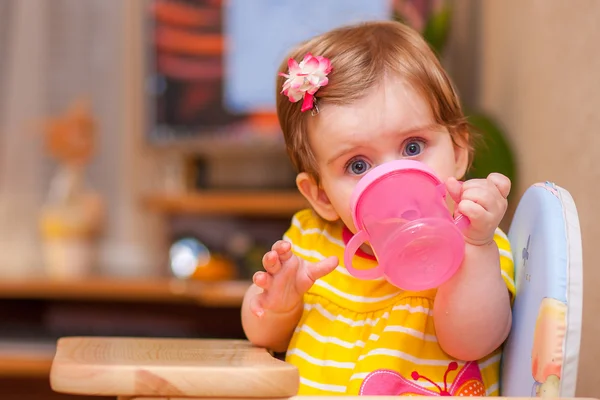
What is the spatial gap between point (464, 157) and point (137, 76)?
222 centimetres

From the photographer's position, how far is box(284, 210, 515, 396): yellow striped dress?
2.84 feet

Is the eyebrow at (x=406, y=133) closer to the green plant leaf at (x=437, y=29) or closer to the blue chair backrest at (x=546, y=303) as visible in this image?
the blue chair backrest at (x=546, y=303)

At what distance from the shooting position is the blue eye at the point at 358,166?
2.93ft

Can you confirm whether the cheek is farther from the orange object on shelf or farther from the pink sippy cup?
the orange object on shelf

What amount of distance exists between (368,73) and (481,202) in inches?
9.0

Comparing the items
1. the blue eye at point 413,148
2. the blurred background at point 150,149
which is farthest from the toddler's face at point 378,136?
the blurred background at point 150,149

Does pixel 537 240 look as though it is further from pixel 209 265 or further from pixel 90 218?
pixel 90 218

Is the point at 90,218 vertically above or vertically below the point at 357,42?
below

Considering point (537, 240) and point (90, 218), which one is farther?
point (90, 218)

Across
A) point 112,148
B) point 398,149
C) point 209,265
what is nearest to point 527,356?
point 398,149

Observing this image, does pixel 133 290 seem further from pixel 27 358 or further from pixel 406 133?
pixel 406 133

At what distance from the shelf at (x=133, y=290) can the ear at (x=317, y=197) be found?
134 cm

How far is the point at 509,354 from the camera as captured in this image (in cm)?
84

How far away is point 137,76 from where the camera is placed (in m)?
2.97
